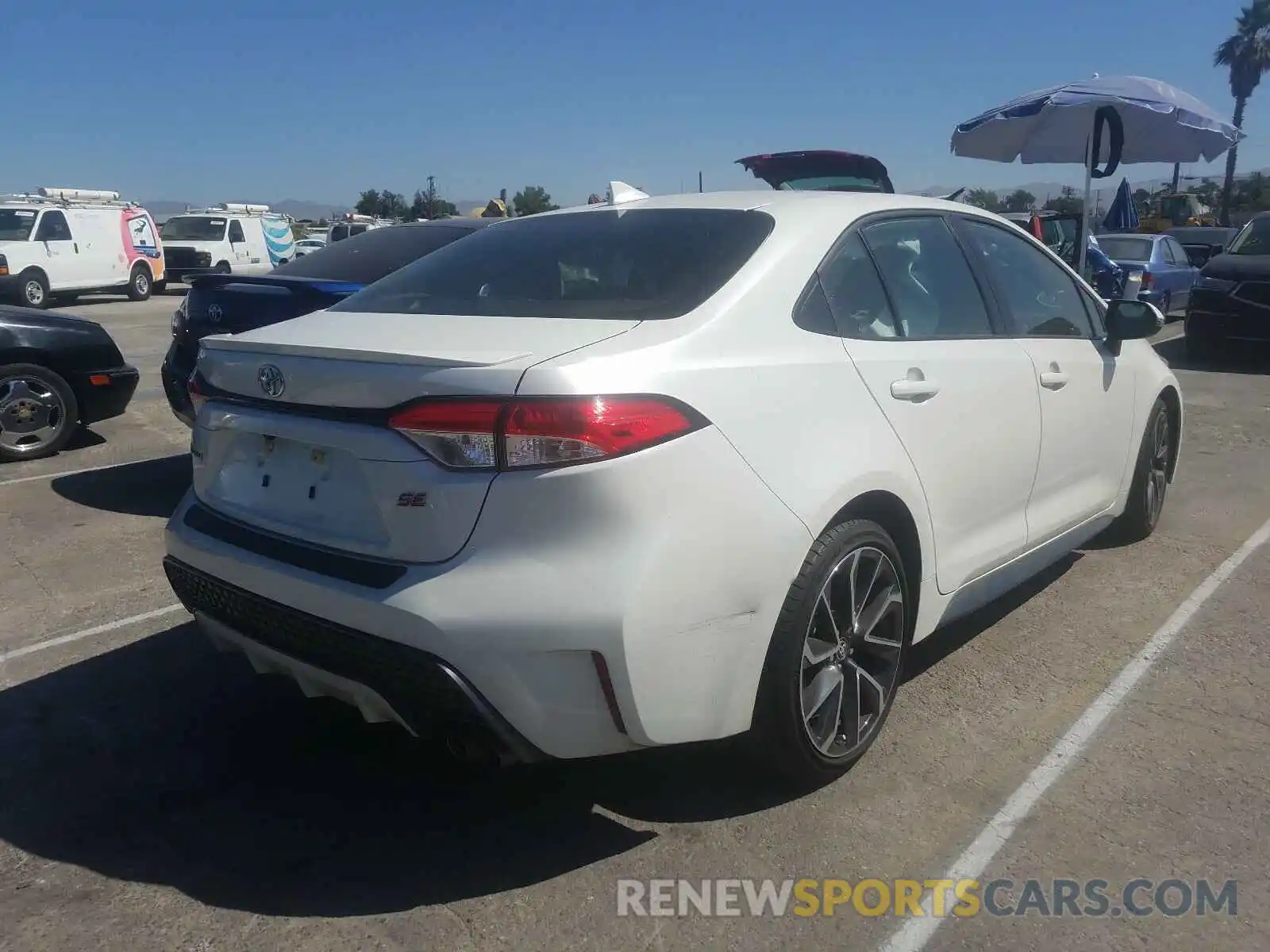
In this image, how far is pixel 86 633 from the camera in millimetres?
4145

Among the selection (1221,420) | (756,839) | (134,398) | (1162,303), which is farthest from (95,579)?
(1162,303)

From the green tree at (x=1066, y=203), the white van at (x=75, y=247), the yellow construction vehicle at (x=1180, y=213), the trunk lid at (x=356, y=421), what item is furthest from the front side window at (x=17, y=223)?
the yellow construction vehicle at (x=1180, y=213)

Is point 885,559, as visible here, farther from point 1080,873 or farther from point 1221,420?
point 1221,420

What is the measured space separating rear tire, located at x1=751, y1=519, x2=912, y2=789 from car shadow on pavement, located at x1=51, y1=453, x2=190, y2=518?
4.14 m

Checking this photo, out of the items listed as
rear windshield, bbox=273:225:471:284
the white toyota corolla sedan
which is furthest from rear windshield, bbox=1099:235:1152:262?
the white toyota corolla sedan

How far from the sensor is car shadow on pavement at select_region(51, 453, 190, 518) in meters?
6.00

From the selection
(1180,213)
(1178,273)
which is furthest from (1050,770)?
(1180,213)

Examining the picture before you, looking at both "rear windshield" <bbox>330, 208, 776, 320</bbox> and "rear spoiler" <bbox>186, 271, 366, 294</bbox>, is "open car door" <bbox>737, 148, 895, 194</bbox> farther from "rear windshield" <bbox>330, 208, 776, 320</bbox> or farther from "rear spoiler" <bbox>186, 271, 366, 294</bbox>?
"rear windshield" <bbox>330, 208, 776, 320</bbox>

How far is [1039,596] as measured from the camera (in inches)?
181

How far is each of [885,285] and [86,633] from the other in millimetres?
3176

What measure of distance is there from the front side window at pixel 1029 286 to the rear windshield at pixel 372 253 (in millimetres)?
3170

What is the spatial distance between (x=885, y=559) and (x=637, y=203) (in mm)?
1487

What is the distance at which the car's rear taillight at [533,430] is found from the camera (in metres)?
2.36

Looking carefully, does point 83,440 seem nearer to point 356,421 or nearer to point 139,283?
point 356,421
